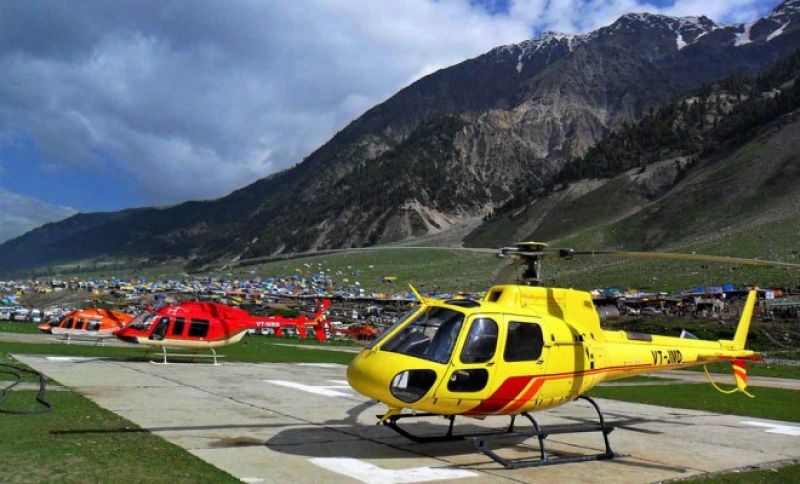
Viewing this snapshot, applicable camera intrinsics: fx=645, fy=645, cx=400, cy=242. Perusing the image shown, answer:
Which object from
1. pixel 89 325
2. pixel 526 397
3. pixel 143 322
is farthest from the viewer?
pixel 89 325

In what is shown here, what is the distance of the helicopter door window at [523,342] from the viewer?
989cm

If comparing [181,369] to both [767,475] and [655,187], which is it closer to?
[767,475]

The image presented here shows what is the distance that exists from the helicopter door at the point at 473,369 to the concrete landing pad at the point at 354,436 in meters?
0.96

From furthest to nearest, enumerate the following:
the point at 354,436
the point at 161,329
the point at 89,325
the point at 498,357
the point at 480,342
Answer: the point at 89,325 < the point at 161,329 < the point at 354,436 < the point at 498,357 < the point at 480,342

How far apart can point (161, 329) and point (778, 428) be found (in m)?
18.9

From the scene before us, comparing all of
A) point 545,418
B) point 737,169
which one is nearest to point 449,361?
point 545,418

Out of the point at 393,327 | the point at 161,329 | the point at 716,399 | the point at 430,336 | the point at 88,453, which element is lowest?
the point at 716,399

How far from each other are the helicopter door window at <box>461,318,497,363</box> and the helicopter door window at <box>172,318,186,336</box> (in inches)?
649

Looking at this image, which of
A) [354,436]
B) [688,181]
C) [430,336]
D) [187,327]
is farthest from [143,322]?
[688,181]

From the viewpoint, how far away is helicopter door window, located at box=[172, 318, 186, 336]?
2316cm

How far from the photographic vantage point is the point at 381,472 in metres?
8.60

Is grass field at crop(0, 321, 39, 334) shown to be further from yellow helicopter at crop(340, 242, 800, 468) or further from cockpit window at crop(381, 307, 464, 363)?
cockpit window at crop(381, 307, 464, 363)

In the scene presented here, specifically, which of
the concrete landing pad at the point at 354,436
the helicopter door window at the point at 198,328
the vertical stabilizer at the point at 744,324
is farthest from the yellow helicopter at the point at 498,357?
the helicopter door window at the point at 198,328

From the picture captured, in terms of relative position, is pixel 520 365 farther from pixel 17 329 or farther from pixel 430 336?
pixel 17 329
